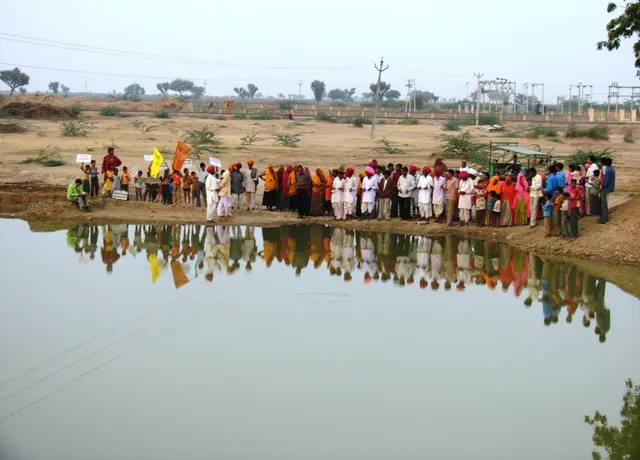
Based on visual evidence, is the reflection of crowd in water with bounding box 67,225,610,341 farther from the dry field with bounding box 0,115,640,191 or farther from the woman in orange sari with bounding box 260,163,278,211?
the dry field with bounding box 0,115,640,191

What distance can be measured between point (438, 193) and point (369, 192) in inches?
63.0

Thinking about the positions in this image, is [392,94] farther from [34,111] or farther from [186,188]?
[186,188]

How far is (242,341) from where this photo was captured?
11414 mm

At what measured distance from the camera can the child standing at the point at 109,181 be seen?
21.6 meters

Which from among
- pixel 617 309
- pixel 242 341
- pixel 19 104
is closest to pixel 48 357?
pixel 242 341

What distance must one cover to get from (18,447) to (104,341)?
10.3 feet

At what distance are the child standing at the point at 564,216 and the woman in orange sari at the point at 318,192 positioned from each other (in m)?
5.65

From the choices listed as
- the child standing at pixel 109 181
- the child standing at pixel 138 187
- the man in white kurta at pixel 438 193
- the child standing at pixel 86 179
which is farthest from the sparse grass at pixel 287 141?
the man in white kurta at pixel 438 193

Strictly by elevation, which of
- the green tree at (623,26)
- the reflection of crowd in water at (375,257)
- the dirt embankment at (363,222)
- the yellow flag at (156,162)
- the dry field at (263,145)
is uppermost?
the green tree at (623,26)

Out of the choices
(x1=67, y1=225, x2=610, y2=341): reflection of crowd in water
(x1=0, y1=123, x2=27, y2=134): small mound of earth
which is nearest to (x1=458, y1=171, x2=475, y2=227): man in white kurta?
(x1=67, y1=225, x2=610, y2=341): reflection of crowd in water

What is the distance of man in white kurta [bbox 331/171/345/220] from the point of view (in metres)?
20.1

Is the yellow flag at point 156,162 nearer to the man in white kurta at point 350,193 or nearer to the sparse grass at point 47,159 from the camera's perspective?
the man in white kurta at point 350,193

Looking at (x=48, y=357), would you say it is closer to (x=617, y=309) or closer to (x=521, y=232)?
(x=617, y=309)

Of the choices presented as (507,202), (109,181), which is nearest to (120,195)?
(109,181)
